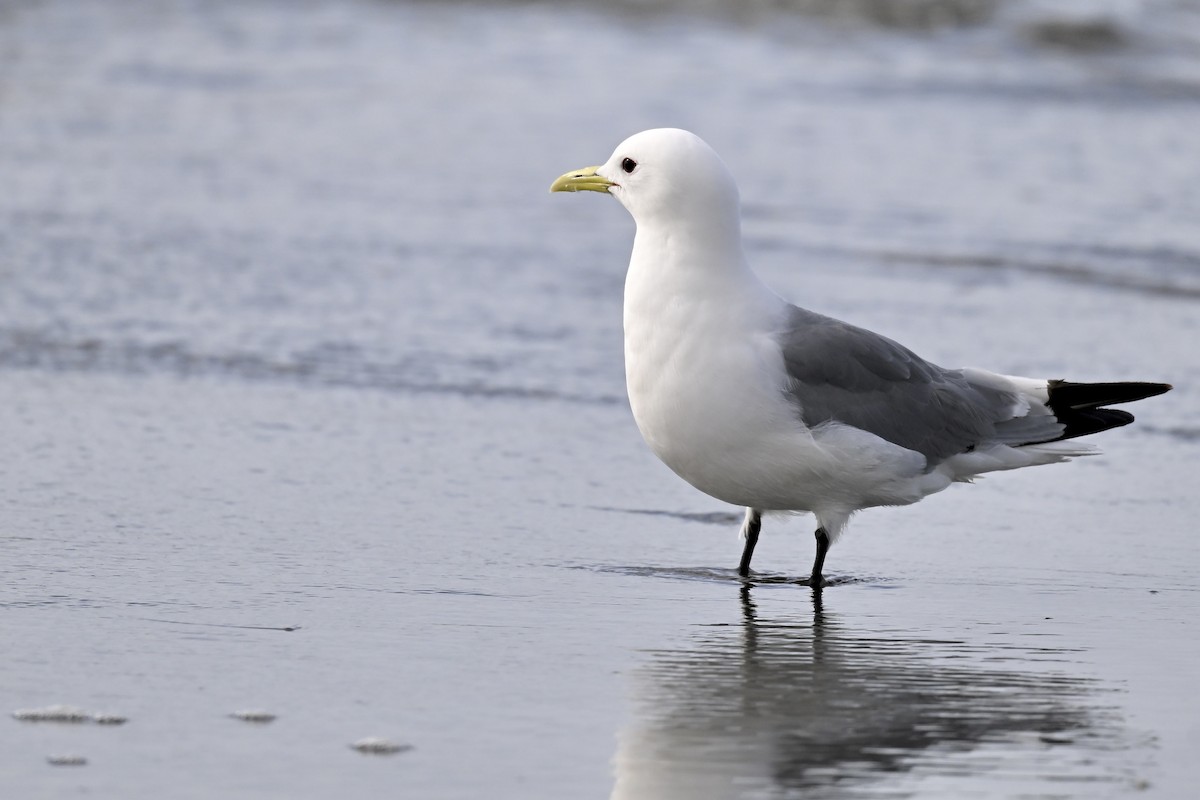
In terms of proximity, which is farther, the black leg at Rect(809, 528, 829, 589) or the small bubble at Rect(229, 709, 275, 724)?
the black leg at Rect(809, 528, 829, 589)

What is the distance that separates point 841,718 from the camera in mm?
3371

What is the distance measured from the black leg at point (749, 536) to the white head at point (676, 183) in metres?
0.77

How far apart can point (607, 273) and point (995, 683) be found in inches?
204

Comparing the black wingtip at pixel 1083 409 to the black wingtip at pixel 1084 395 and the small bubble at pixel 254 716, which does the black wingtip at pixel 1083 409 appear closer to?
the black wingtip at pixel 1084 395

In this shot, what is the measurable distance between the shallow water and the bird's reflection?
12 mm

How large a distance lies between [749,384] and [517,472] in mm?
1482

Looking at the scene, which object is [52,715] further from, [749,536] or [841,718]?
[749,536]

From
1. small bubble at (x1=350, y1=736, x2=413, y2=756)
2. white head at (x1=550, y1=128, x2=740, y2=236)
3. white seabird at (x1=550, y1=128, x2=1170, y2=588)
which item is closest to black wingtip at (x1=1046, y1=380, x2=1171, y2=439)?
white seabird at (x1=550, y1=128, x2=1170, y2=588)

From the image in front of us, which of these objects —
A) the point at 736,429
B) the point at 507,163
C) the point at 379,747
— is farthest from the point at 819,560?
the point at 507,163

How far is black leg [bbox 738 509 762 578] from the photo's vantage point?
4.59 meters

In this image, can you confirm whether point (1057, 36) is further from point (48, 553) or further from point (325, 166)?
point (48, 553)

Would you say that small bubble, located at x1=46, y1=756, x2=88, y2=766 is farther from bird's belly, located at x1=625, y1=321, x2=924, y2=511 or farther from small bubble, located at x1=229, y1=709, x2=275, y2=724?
bird's belly, located at x1=625, y1=321, x2=924, y2=511

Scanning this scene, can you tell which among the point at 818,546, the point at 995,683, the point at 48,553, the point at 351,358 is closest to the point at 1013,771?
the point at 995,683

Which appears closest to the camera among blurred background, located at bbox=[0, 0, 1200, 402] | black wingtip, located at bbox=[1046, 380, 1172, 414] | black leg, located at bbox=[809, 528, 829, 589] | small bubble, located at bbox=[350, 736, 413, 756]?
small bubble, located at bbox=[350, 736, 413, 756]
